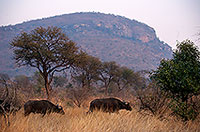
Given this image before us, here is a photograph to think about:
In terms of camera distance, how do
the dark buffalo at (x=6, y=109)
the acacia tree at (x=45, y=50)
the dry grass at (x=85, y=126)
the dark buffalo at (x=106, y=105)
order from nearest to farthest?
the dark buffalo at (x=6, y=109)
the dry grass at (x=85, y=126)
the dark buffalo at (x=106, y=105)
the acacia tree at (x=45, y=50)

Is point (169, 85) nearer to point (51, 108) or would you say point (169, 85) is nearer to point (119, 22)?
point (51, 108)

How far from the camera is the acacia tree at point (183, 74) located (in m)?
7.83

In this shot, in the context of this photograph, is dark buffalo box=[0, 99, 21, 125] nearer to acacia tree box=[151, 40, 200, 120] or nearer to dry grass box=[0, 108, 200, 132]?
dry grass box=[0, 108, 200, 132]

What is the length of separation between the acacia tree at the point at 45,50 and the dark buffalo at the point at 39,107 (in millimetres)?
8307

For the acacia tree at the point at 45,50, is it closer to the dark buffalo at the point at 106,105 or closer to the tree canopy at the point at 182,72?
the dark buffalo at the point at 106,105

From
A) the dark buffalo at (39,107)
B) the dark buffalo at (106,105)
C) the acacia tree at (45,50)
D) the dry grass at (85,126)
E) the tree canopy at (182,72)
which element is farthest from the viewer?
the acacia tree at (45,50)

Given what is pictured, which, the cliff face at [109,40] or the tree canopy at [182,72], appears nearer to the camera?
the tree canopy at [182,72]

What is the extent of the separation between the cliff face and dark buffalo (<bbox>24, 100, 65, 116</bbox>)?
228ft

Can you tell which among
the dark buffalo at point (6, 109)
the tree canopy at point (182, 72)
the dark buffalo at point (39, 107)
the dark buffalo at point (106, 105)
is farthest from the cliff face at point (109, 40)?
the tree canopy at point (182, 72)

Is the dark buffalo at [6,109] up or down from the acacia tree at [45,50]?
down

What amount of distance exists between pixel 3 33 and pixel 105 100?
15096cm

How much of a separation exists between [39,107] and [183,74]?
6.19 m

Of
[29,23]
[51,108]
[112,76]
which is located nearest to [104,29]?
[29,23]

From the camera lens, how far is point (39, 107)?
9.13 meters
